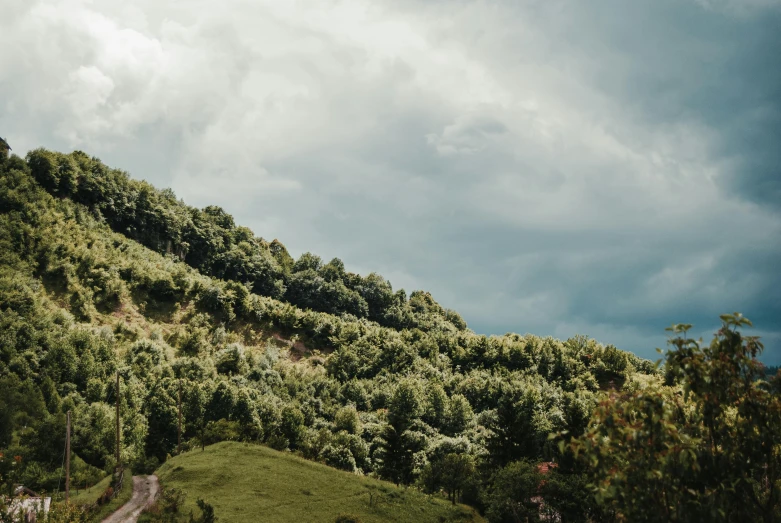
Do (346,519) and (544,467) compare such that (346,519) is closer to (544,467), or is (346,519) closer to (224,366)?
(544,467)

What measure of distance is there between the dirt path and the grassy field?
124 cm

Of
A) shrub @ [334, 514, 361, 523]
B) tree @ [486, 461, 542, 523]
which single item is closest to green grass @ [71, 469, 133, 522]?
shrub @ [334, 514, 361, 523]

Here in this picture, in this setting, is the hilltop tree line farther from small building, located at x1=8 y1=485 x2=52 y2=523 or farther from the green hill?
small building, located at x1=8 y1=485 x2=52 y2=523

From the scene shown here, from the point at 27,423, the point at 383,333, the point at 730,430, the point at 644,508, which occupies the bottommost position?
the point at 27,423

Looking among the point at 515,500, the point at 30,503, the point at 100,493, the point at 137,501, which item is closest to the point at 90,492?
the point at 100,493

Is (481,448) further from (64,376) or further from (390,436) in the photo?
(64,376)

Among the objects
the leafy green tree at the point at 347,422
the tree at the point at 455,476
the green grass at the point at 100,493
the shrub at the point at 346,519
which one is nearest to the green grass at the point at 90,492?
the green grass at the point at 100,493

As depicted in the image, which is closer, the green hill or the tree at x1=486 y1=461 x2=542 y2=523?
the tree at x1=486 y1=461 x2=542 y2=523

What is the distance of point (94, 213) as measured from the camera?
124375mm

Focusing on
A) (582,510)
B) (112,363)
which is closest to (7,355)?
(112,363)

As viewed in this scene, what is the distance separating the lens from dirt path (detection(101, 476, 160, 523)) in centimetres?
4412

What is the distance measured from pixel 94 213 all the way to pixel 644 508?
451ft

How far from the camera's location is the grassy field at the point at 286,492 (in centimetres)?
4588

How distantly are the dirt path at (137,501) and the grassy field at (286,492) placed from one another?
4.08 feet
